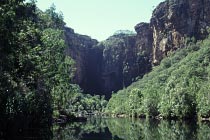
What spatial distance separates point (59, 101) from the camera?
9381 centimetres

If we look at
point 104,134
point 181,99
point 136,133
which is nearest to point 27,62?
point 104,134

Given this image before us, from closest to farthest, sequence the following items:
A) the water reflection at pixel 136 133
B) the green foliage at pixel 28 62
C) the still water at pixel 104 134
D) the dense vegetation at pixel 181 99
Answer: the green foliage at pixel 28 62, the still water at pixel 104 134, the water reflection at pixel 136 133, the dense vegetation at pixel 181 99

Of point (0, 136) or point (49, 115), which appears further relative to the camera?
point (49, 115)

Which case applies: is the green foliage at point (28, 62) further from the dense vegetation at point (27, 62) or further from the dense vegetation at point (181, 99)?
the dense vegetation at point (181, 99)

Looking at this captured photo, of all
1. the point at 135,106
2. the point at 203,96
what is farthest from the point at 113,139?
the point at 135,106

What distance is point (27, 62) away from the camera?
4659 cm

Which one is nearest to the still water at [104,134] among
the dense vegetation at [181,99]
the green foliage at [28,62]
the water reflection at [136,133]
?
the water reflection at [136,133]

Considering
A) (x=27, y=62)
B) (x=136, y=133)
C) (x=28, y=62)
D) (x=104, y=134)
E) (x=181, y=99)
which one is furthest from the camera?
(x=181, y=99)

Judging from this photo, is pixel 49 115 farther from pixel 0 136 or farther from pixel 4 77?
pixel 4 77

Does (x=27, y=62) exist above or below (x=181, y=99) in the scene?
above

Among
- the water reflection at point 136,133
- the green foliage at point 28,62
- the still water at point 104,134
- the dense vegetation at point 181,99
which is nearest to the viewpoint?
the green foliage at point 28,62

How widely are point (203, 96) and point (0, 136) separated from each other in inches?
2745

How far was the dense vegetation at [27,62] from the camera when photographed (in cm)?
3584

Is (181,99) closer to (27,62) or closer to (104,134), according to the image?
(104,134)
